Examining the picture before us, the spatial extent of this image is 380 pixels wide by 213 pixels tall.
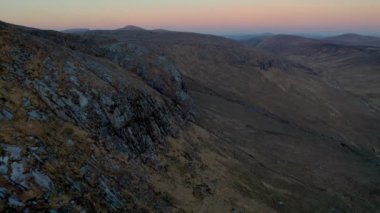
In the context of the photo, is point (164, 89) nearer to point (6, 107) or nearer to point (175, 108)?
point (175, 108)

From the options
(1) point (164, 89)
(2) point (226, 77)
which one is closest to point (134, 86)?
(1) point (164, 89)

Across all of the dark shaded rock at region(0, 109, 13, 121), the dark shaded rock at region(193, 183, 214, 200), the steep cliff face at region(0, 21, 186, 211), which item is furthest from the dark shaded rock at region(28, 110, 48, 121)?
the dark shaded rock at region(193, 183, 214, 200)

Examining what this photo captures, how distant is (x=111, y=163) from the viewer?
29656mm

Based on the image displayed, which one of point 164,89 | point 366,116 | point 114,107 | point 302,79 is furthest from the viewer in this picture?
point 302,79

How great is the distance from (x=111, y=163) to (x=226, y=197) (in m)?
15.8

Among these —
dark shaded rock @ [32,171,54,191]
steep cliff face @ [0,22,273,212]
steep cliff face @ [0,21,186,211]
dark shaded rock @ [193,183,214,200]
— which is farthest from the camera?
dark shaded rock @ [193,183,214,200]

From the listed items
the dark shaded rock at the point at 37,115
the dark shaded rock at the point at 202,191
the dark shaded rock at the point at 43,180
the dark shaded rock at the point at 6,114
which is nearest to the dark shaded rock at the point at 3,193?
the dark shaded rock at the point at 43,180

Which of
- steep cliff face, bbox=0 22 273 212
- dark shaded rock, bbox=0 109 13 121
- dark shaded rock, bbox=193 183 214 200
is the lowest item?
dark shaded rock, bbox=193 183 214 200

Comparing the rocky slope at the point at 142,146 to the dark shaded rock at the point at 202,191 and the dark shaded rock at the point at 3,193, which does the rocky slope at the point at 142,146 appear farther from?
the dark shaded rock at the point at 202,191

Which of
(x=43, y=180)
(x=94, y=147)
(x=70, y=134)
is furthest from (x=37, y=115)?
(x=43, y=180)

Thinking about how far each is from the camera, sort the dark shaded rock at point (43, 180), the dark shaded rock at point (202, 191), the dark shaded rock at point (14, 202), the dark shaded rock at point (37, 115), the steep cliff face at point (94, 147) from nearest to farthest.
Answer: the dark shaded rock at point (14, 202), the dark shaded rock at point (43, 180), the steep cliff face at point (94, 147), the dark shaded rock at point (37, 115), the dark shaded rock at point (202, 191)

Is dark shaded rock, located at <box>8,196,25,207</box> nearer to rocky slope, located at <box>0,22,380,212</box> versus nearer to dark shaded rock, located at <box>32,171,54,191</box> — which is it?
rocky slope, located at <box>0,22,380,212</box>

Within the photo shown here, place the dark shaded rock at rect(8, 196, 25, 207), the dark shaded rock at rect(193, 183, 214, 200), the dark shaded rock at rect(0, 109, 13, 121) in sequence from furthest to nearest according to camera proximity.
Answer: the dark shaded rock at rect(193, 183, 214, 200) < the dark shaded rock at rect(0, 109, 13, 121) < the dark shaded rock at rect(8, 196, 25, 207)

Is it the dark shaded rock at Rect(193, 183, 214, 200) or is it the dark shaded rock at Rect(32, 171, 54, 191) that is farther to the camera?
the dark shaded rock at Rect(193, 183, 214, 200)
